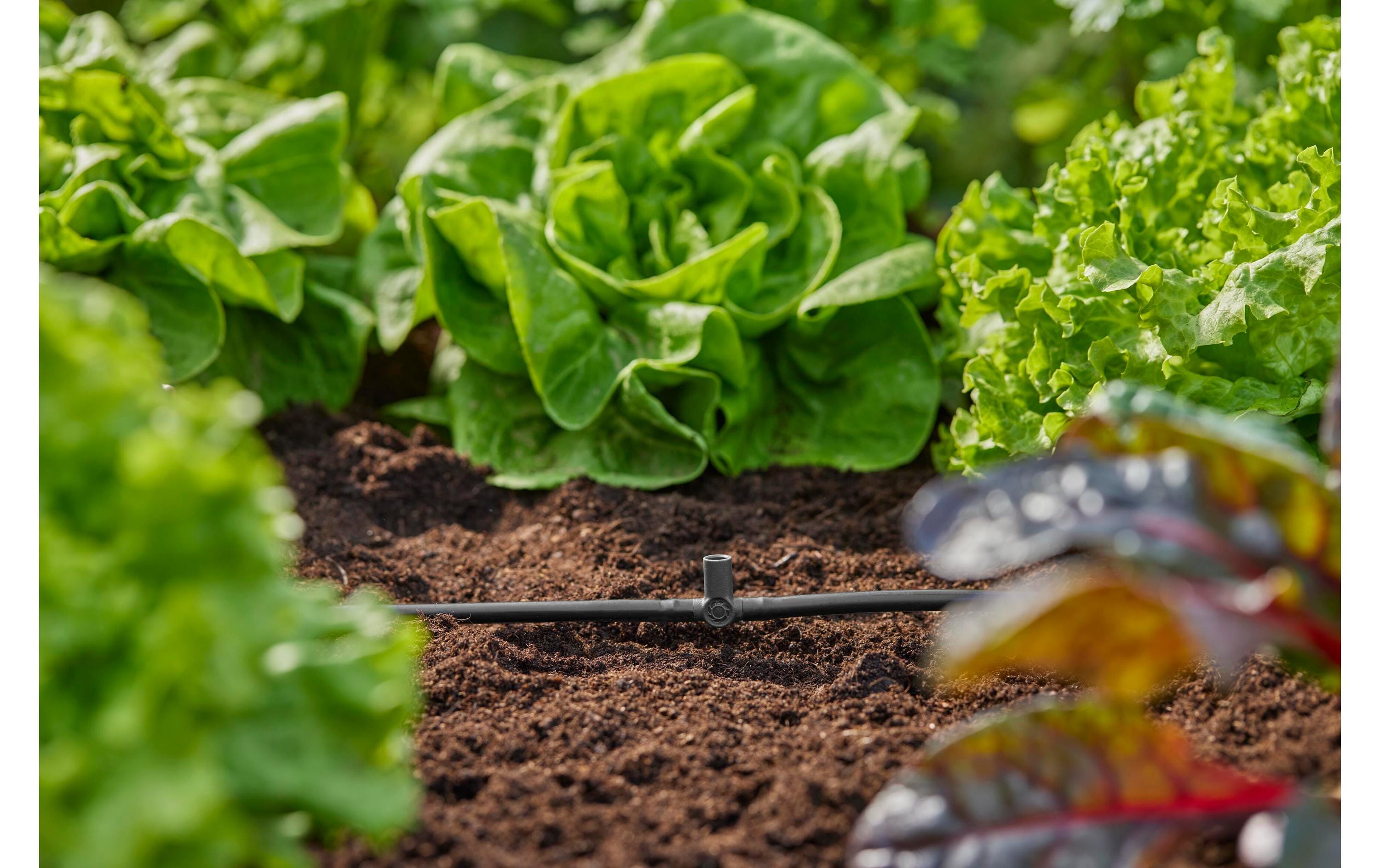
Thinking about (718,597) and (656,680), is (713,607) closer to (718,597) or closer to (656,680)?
(718,597)

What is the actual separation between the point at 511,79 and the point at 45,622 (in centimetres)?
217

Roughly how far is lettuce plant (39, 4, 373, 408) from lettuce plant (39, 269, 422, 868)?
1461 mm

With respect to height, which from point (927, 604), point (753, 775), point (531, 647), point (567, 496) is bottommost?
point (567, 496)

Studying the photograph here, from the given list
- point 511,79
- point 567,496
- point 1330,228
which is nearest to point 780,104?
point 511,79

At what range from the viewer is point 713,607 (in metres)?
1.75

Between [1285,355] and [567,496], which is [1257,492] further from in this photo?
[567,496]

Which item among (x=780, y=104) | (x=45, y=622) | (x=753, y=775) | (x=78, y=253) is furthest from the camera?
(x=780, y=104)

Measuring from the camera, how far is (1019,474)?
1032 mm

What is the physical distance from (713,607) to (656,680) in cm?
17

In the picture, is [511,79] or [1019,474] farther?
[511,79]

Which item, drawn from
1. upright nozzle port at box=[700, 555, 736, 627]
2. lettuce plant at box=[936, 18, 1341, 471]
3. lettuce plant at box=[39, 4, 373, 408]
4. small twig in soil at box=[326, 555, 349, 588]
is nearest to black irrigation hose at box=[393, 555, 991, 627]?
upright nozzle port at box=[700, 555, 736, 627]

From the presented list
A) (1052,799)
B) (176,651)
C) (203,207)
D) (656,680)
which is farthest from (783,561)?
(203,207)

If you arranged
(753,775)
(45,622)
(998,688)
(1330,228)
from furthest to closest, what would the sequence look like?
(1330,228), (998,688), (753,775), (45,622)

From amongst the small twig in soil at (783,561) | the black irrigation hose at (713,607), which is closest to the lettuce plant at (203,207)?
the black irrigation hose at (713,607)
